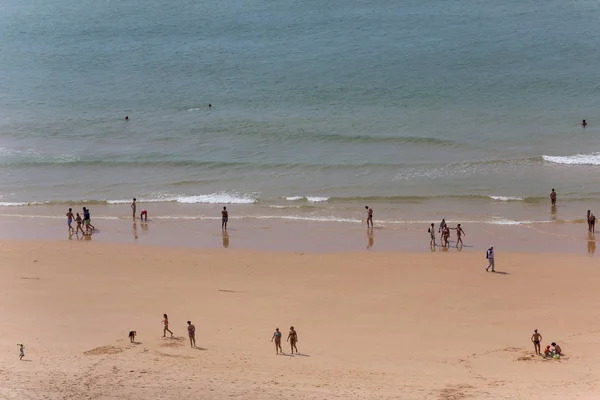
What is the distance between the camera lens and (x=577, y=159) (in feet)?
133

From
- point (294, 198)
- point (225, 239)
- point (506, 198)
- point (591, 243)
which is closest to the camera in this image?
point (591, 243)

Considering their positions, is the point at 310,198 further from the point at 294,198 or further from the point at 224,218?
the point at 224,218

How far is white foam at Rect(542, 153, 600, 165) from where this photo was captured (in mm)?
40156

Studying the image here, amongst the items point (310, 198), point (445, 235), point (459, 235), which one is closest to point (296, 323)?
point (445, 235)

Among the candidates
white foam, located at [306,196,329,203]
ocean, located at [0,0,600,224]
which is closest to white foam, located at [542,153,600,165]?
ocean, located at [0,0,600,224]

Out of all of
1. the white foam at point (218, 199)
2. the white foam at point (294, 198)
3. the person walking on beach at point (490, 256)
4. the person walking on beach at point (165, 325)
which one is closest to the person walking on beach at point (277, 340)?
the person walking on beach at point (165, 325)

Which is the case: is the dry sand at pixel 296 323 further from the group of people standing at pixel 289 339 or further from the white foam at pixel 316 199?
Answer: the white foam at pixel 316 199

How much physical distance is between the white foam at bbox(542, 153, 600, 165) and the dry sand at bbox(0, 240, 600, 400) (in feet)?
42.7

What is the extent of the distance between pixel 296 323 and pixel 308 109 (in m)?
29.8

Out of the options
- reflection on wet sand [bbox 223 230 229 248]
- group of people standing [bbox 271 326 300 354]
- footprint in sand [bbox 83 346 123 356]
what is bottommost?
footprint in sand [bbox 83 346 123 356]

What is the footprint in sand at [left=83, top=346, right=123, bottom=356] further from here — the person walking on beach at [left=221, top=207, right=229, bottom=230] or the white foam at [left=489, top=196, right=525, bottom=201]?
the white foam at [left=489, top=196, right=525, bottom=201]

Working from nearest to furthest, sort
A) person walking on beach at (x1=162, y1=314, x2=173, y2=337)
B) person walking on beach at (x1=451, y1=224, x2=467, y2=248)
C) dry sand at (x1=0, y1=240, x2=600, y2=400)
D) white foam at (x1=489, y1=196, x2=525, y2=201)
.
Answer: dry sand at (x1=0, y1=240, x2=600, y2=400) < person walking on beach at (x1=162, y1=314, x2=173, y2=337) < person walking on beach at (x1=451, y1=224, x2=467, y2=248) < white foam at (x1=489, y1=196, x2=525, y2=201)

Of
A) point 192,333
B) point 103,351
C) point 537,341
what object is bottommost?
point 103,351

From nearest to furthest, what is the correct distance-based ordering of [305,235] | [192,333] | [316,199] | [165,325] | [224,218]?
1. [192,333]
2. [165,325]
3. [305,235]
4. [224,218]
5. [316,199]
